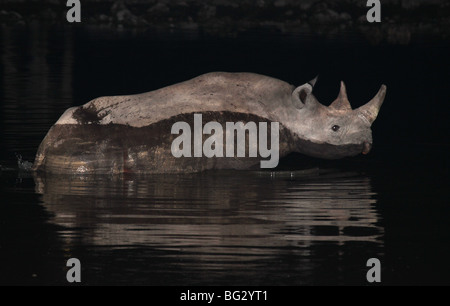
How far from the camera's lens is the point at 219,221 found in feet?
41.8

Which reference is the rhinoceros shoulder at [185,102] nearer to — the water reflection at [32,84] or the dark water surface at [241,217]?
the dark water surface at [241,217]

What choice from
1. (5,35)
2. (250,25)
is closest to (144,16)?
(250,25)

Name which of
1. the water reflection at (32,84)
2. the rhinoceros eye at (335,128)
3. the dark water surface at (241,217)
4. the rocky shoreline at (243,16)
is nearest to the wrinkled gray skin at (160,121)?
the dark water surface at (241,217)

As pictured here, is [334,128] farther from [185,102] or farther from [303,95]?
[185,102]

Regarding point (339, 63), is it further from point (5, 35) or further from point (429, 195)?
point (429, 195)

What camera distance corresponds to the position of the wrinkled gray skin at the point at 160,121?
15172 millimetres

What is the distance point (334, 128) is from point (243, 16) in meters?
38.3

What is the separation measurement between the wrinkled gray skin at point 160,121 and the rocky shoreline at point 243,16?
98.4 ft

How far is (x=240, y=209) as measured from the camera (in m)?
13.4

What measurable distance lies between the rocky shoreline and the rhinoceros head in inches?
1169

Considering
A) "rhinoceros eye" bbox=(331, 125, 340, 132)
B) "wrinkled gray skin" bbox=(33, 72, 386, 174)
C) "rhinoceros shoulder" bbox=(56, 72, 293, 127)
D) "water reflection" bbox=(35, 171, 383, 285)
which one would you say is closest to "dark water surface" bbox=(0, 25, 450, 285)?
"water reflection" bbox=(35, 171, 383, 285)

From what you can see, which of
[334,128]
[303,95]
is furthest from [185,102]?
[334,128]

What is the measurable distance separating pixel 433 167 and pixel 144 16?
38.8 metres

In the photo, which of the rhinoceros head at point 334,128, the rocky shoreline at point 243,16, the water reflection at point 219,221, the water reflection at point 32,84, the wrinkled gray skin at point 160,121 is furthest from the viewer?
the rocky shoreline at point 243,16
